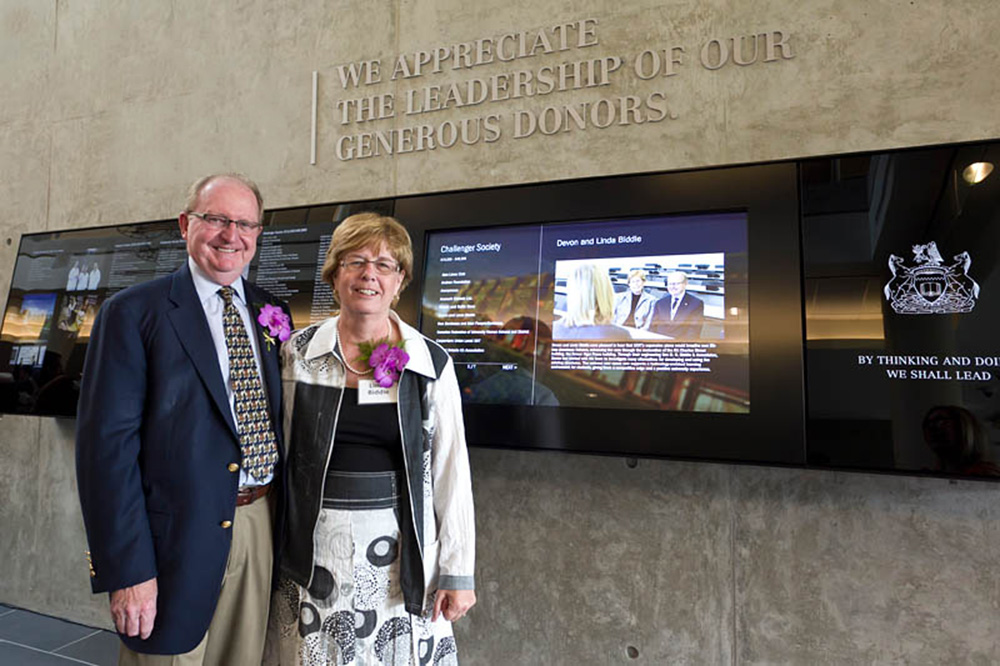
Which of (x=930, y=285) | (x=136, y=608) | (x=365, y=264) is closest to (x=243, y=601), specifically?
(x=136, y=608)

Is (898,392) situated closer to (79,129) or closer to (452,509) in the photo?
(452,509)

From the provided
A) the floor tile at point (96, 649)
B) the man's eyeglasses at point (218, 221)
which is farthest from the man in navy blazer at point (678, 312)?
the floor tile at point (96, 649)

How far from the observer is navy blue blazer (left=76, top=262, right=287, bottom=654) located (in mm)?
1405

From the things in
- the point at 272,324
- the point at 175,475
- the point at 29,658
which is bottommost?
the point at 29,658

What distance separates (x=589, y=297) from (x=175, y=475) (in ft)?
4.64

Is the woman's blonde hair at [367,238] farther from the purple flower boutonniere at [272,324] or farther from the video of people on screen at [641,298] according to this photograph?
the video of people on screen at [641,298]

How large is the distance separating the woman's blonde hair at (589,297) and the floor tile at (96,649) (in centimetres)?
280

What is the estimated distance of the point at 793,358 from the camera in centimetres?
191

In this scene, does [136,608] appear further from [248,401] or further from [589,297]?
[589,297]

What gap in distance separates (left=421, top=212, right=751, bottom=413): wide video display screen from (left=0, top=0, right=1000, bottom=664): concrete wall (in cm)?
37

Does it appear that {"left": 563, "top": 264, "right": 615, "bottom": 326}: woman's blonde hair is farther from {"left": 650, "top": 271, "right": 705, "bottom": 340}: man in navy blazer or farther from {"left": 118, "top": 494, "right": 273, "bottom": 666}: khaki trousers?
{"left": 118, "top": 494, "right": 273, "bottom": 666}: khaki trousers

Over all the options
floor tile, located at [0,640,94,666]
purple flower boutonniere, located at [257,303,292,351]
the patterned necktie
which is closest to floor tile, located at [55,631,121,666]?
floor tile, located at [0,640,94,666]

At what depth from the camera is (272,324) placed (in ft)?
5.60

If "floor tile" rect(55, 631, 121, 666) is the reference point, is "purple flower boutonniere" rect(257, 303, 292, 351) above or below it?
above
